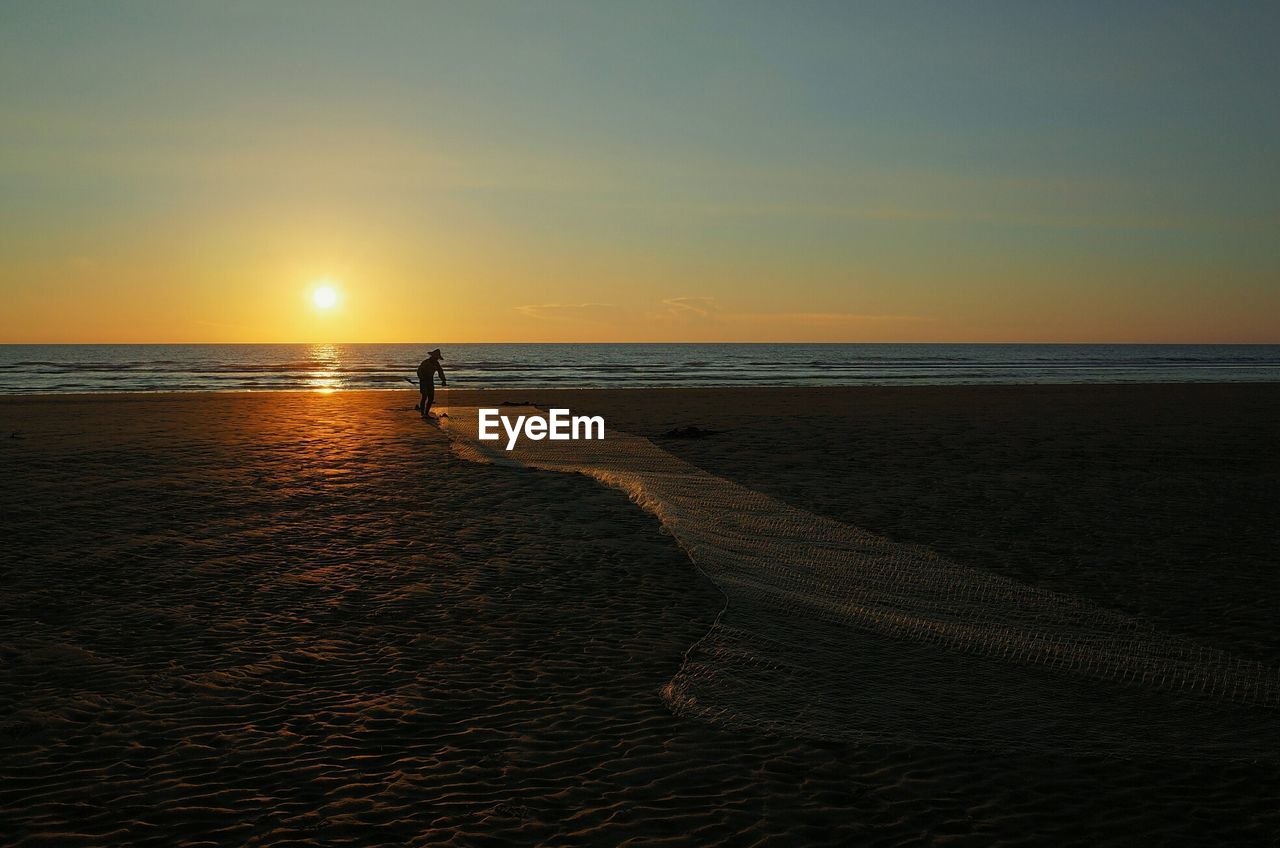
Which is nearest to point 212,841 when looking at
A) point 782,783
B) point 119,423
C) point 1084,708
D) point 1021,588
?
point 782,783

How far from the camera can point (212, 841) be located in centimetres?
420

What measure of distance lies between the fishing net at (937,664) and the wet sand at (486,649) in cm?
27

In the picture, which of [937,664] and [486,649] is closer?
[937,664]

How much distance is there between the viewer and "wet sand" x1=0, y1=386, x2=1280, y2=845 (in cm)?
450

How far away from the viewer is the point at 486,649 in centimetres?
686

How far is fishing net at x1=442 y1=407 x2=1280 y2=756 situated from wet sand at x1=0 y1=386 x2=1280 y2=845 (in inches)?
10.7

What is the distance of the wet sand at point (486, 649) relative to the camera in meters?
4.50

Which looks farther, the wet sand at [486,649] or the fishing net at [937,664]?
the fishing net at [937,664]

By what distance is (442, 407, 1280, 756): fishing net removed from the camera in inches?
220

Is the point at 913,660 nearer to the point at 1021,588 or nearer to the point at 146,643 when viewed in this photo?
the point at 1021,588

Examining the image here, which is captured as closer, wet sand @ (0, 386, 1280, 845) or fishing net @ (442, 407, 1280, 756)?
wet sand @ (0, 386, 1280, 845)

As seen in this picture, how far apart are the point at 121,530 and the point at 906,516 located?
1022cm

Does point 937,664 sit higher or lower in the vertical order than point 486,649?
lower

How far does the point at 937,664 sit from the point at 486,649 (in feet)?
11.5
